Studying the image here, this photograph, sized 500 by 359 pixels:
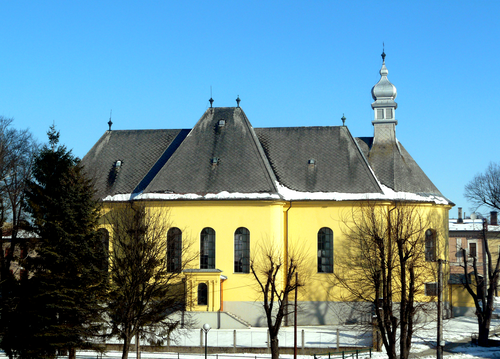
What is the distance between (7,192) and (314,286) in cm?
1886

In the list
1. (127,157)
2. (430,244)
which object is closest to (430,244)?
(430,244)

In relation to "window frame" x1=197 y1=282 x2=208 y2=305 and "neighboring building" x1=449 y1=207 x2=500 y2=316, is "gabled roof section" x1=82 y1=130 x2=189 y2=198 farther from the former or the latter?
"neighboring building" x1=449 y1=207 x2=500 y2=316

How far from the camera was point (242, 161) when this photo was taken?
4084 cm

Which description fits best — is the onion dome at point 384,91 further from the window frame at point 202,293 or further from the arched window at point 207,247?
the window frame at point 202,293

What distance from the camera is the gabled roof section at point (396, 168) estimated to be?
42281 millimetres

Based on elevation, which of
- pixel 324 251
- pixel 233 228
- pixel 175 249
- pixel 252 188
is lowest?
pixel 324 251

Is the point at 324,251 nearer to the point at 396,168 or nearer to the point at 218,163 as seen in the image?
the point at 396,168

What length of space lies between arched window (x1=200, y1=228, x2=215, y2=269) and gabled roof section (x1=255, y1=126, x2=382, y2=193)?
19.9ft

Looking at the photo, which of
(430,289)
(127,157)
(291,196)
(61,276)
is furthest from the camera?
(127,157)

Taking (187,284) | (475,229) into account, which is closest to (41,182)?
(187,284)

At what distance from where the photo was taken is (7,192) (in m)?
36.0

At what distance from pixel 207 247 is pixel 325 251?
7.43m

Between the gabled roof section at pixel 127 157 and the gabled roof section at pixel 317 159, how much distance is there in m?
6.62

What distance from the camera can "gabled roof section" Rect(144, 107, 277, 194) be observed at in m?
39.8
